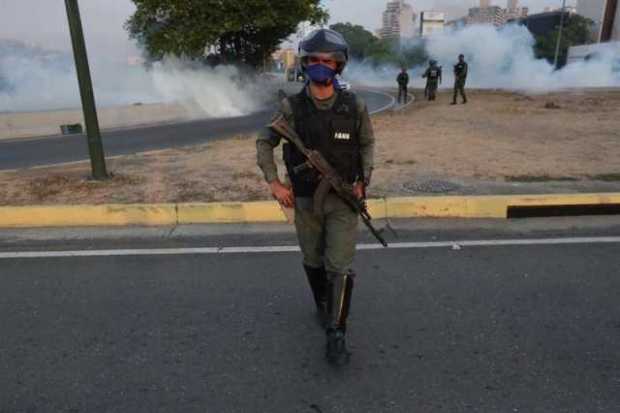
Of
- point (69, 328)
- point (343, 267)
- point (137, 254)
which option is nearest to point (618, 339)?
point (343, 267)

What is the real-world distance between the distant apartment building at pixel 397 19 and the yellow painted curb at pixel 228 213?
14252 cm

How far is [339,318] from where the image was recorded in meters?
2.93

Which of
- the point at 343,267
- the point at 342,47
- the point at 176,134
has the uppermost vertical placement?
the point at 342,47

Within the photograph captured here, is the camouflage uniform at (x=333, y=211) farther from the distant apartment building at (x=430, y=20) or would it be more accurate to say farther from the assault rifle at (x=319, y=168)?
the distant apartment building at (x=430, y=20)

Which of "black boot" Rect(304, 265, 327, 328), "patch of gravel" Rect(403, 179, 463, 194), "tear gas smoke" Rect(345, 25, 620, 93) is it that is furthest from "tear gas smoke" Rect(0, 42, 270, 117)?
"tear gas smoke" Rect(345, 25, 620, 93)

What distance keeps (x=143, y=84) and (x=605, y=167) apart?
23.2m

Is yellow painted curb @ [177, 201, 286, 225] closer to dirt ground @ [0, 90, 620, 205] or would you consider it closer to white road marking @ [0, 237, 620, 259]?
dirt ground @ [0, 90, 620, 205]

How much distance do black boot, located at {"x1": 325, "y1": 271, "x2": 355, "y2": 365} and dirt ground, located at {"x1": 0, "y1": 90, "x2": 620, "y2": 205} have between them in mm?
3085

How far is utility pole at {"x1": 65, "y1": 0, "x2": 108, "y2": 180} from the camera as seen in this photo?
253 inches

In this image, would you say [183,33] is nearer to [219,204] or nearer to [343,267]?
[219,204]

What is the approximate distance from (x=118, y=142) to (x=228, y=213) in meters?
8.85

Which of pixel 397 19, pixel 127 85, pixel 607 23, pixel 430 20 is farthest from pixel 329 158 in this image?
pixel 397 19

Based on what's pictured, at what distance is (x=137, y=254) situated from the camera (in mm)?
4594

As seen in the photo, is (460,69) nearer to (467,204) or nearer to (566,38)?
(467,204)
